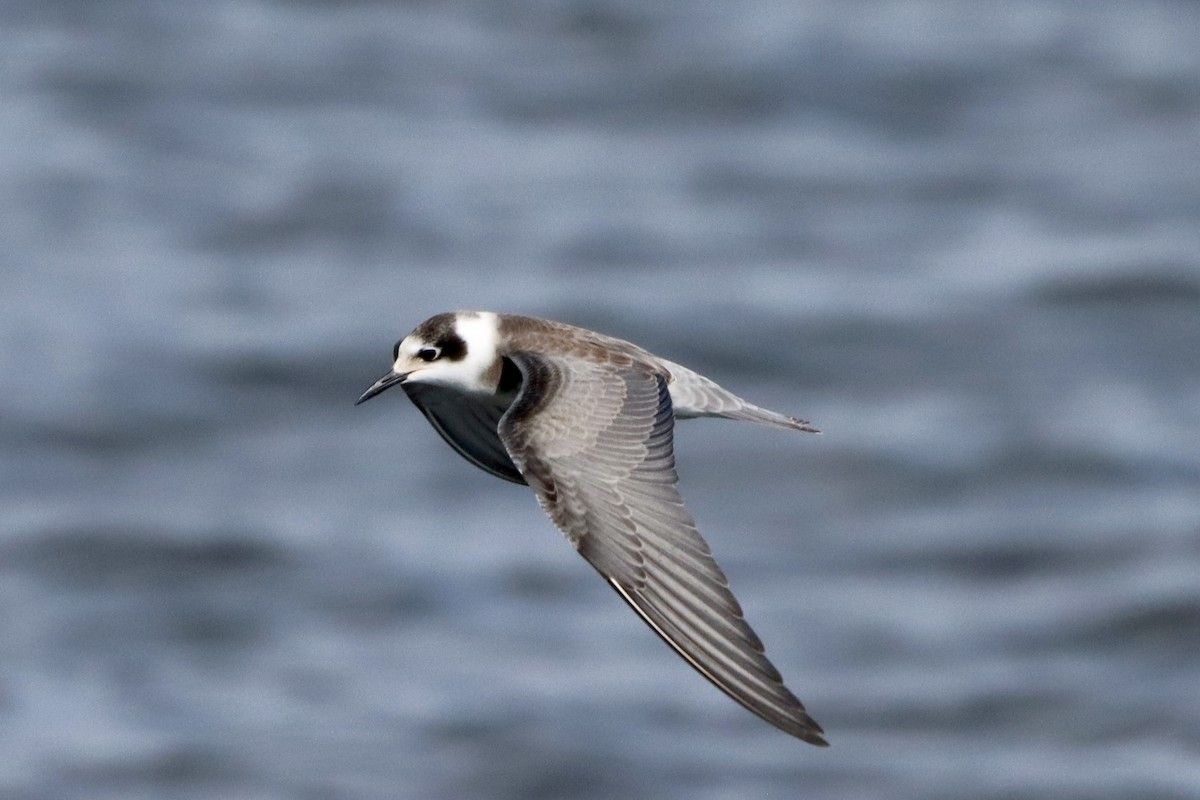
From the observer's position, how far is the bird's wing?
28.0 ft

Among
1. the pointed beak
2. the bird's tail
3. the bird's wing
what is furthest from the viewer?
the bird's tail

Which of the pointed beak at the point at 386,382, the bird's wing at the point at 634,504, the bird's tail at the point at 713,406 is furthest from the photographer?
the bird's tail at the point at 713,406

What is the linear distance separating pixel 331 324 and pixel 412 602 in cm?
562

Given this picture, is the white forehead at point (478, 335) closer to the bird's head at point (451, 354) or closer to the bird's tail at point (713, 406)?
the bird's head at point (451, 354)

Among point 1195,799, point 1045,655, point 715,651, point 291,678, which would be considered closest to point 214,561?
point 291,678

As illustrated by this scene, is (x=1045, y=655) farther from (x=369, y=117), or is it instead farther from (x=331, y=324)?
(x=369, y=117)

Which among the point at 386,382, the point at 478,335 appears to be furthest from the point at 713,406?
the point at 386,382

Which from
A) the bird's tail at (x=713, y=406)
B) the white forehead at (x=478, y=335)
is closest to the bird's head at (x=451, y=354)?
the white forehead at (x=478, y=335)

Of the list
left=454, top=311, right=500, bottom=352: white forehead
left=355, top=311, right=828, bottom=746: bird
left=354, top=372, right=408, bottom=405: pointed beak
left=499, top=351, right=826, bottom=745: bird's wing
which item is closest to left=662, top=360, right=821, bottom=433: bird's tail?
left=355, top=311, right=828, bottom=746: bird

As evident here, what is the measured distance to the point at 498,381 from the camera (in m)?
10.3

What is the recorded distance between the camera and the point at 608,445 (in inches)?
369

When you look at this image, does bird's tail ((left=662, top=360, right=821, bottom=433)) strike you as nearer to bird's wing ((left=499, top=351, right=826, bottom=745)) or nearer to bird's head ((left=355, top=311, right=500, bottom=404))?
bird's wing ((left=499, top=351, right=826, bottom=745))

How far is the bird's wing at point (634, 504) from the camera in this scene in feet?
28.0

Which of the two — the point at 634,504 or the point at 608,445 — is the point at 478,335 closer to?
the point at 608,445
